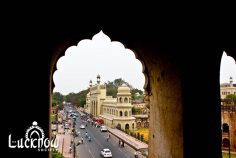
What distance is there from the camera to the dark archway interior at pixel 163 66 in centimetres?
272

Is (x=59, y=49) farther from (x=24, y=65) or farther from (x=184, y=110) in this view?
(x=184, y=110)

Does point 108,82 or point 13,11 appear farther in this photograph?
point 108,82

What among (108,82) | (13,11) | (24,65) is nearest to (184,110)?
(24,65)

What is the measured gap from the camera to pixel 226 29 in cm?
322

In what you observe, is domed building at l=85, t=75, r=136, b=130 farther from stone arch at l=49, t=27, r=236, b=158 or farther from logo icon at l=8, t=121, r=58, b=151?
logo icon at l=8, t=121, r=58, b=151

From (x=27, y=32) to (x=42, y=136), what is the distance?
106cm

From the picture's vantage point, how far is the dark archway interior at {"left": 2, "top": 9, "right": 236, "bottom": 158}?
2719 mm

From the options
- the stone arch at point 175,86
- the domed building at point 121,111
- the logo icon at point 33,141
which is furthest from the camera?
the domed building at point 121,111

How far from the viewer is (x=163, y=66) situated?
11.0ft

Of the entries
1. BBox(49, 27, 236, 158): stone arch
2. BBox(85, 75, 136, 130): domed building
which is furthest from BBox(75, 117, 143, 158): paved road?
BBox(49, 27, 236, 158): stone arch

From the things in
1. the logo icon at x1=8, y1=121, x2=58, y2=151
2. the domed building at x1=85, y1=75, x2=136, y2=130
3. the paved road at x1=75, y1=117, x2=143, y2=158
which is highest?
the logo icon at x1=8, y1=121, x2=58, y2=151

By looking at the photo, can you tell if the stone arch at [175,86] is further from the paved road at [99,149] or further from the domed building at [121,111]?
the domed building at [121,111]

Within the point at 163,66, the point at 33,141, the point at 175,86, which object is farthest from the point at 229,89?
the point at 33,141

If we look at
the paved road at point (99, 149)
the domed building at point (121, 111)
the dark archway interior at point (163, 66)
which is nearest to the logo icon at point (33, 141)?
the dark archway interior at point (163, 66)
